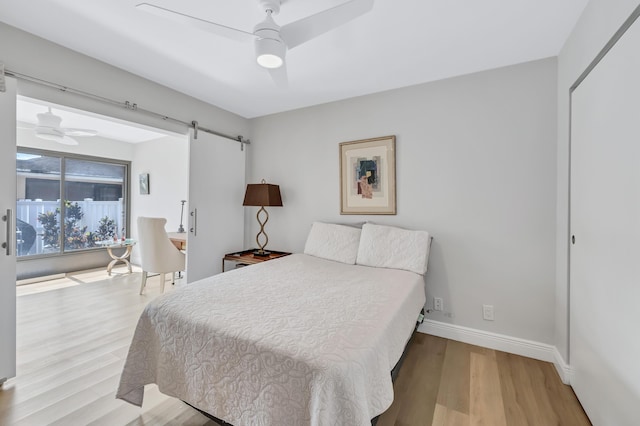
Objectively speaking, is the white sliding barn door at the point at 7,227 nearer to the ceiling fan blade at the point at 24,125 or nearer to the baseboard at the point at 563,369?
the ceiling fan blade at the point at 24,125

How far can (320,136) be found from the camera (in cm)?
323

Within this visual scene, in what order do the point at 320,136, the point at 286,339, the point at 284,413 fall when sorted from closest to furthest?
the point at 284,413 < the point at 286,339 < the point at 320,136

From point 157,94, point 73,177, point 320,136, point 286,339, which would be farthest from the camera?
point 73,177

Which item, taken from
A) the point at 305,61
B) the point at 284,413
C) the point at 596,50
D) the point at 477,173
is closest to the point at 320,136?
the point at 305,61

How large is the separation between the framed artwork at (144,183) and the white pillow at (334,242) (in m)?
4.17

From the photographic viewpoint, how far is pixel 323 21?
1395 millimetres

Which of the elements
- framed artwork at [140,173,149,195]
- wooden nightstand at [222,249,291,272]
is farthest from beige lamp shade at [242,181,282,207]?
framed artwork at [140,173,149,195]

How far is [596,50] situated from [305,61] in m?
1.87

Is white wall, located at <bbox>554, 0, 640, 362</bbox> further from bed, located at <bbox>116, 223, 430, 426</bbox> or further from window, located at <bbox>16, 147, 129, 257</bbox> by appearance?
window, located at <bbox>16, 147, 129, 257</bbox>

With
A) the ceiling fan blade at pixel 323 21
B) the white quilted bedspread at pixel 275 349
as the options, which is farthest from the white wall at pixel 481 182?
the ceiling fan blade at pixel 323 21

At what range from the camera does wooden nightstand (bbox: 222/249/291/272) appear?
3125mm

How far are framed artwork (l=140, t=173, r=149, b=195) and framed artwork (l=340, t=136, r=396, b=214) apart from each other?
435cm

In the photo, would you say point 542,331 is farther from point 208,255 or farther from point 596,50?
point 208,255

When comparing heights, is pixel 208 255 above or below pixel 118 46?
below
